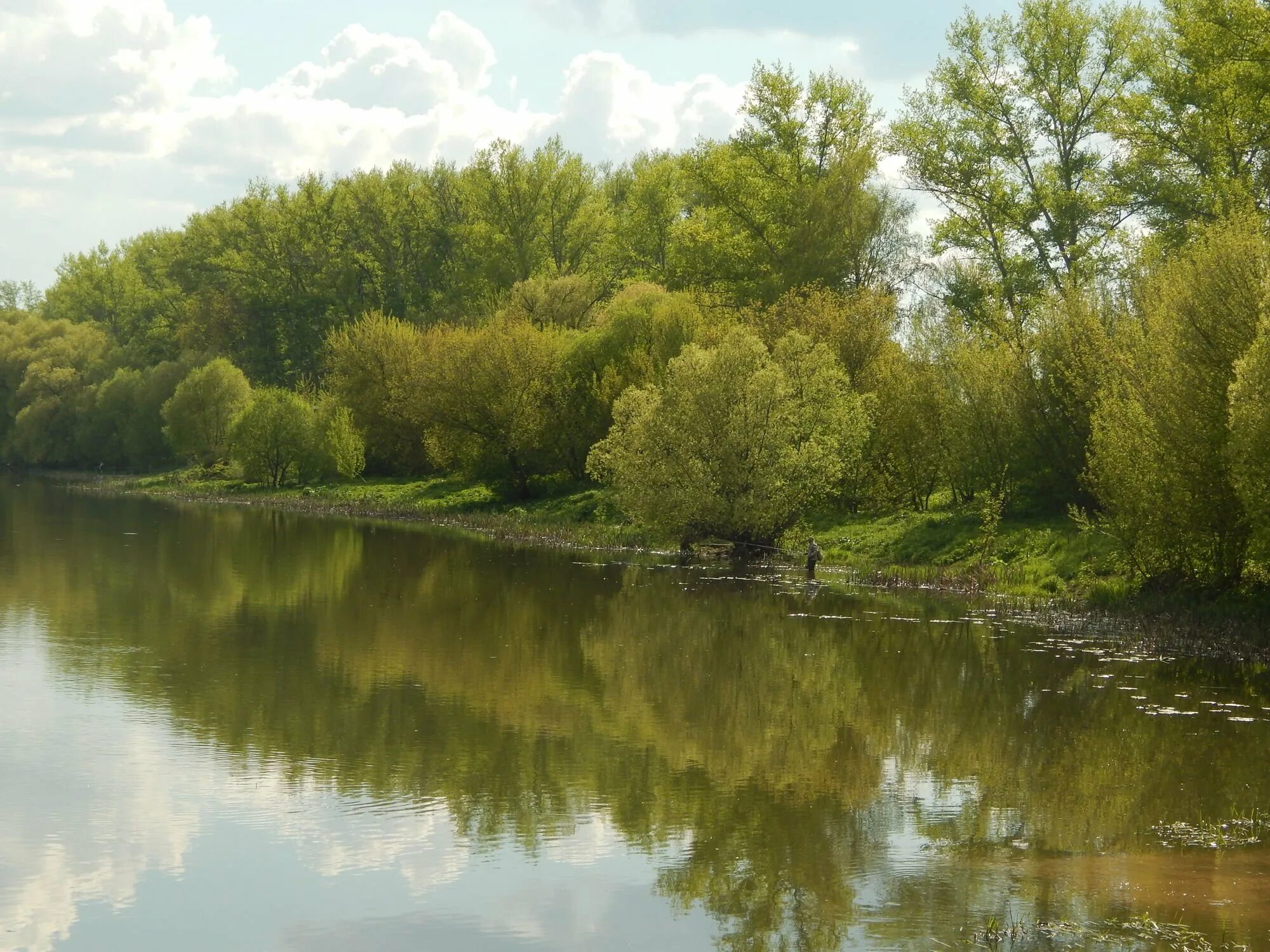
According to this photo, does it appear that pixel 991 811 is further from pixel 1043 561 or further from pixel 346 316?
pixel 346 316

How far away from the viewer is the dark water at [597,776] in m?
12.5

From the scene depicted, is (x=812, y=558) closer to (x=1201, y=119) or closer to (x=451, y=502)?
(x=1201, y=119)

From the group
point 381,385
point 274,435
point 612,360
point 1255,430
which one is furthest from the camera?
point 274,435

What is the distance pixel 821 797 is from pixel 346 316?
75682 mm

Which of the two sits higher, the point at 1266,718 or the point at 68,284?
the point at 68,284

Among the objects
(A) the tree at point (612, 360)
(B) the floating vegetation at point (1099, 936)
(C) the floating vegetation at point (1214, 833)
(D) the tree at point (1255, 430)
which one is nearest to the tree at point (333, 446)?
(A) the tree at point (612, 360)

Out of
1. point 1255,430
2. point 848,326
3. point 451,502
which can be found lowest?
point 451,502

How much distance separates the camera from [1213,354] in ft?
92.3

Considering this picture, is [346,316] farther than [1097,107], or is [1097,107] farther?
[346,316]

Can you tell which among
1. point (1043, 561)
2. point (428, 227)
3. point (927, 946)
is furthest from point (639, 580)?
point (428, 227)

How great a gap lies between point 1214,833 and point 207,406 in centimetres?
7404

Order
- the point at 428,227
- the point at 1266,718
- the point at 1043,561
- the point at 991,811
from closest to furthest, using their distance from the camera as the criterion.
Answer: the point at 991,811 → the point at 1266,718 → the point at 1043,561 → the point at 428,227

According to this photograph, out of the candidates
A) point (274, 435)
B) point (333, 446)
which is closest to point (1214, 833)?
point (333, 446)

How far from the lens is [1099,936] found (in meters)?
11.8
